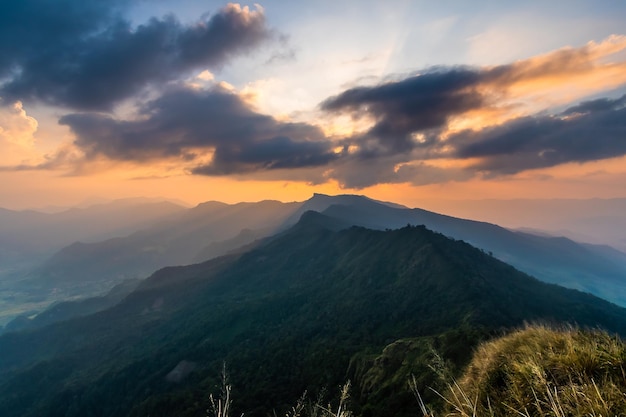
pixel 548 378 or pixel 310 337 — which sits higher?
pixel 548 378

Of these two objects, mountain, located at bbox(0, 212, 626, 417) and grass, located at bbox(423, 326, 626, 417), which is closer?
grass, located at bbox(423, 326, 626, 417)

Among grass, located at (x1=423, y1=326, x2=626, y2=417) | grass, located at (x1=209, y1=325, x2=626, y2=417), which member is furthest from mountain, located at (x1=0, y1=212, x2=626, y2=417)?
grass, located at (x1=209, y1=325, x2=626, y2=417)

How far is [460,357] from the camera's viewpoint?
191ft

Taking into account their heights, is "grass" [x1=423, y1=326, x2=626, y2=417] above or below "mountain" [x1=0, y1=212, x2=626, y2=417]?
above

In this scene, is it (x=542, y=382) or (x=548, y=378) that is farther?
(x=548, y=378)

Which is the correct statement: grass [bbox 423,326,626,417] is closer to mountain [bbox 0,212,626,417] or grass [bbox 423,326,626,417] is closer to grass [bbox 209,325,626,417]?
grass [bbox 209,325,626,417]

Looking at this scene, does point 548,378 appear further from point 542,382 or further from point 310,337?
point 310,337

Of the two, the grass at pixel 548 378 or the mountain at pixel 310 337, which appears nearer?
the grass at pixel 548 378

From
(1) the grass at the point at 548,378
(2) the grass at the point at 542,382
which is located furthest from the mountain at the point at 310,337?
(2) the grass at the point at 542,382

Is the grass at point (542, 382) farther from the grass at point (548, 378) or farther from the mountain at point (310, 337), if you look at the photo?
the mountain at point (310, 337)

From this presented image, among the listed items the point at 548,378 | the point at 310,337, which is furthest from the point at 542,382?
the point at 310,337

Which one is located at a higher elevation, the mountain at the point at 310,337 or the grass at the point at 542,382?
the grass at the point at 542,382

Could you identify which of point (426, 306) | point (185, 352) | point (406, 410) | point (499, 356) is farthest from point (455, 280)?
point (499, 356)

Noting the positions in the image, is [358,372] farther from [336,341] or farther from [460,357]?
[336,341]
